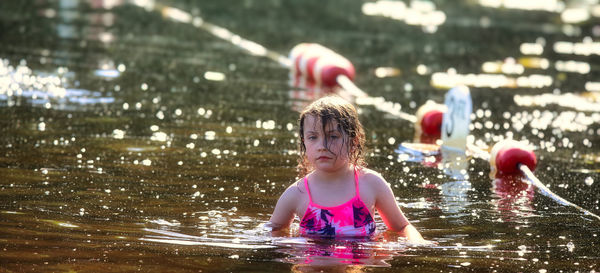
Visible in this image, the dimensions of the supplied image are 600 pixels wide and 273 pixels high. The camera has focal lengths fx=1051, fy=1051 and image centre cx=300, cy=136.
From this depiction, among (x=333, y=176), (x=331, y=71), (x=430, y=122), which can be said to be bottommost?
(x=333, y=176)

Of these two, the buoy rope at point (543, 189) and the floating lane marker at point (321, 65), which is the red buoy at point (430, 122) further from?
the buoy rope at point (543, 189)

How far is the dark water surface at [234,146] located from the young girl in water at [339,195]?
150 millimetres

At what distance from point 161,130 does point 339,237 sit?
333cm

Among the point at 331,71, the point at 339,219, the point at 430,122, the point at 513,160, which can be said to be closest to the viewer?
the point at 339,219

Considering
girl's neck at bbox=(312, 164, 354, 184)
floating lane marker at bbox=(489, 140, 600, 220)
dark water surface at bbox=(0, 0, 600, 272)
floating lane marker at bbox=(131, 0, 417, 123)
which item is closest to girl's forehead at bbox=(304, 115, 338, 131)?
girl's neck at bbox=(312, 164, 354, 184)

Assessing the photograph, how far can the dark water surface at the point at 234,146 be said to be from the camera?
533 cm

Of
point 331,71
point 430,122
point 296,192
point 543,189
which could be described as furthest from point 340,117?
point 331,71

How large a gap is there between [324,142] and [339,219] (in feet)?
1.54

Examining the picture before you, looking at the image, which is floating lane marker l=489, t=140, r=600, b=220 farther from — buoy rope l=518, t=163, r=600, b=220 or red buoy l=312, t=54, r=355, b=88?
red buoy l=312, t=54, r=355, b=88

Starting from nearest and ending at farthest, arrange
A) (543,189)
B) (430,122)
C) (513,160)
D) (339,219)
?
1. (339,219)
2. (543,189)
3. (513,160)
4. (430,122)

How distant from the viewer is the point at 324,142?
5.48 metres

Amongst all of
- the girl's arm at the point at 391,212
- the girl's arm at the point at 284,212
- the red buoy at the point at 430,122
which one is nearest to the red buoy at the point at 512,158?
the red buoy at the point at 430,122

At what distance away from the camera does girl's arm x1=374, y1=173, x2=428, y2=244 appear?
5684 mm

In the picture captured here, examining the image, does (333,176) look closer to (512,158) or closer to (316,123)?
(316,123)
